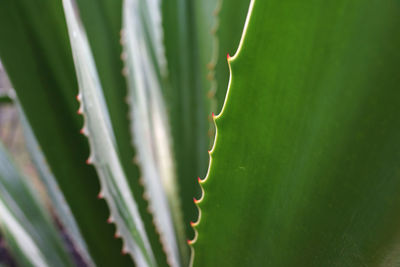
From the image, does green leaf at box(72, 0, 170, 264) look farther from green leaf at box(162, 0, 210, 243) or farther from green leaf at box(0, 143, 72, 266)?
green leaf at box(0, 143, 72, 266)

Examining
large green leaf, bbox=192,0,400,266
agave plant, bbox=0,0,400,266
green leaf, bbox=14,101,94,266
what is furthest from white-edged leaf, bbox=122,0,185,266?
large green leaf, bbox=192,0,400,266

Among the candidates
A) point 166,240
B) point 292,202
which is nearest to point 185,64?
point 166,240

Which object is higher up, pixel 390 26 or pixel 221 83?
pixel 221 83

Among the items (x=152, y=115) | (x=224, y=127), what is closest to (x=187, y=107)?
(x=152, y=115)

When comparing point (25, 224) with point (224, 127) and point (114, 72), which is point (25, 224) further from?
point (224, 127)

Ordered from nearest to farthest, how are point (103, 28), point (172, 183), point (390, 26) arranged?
point (390, 26)
point (103, 28)
point (172, 183)

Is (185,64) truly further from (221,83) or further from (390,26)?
(390,26)

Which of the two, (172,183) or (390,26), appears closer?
(390,26)
